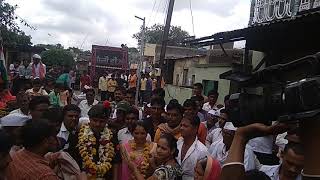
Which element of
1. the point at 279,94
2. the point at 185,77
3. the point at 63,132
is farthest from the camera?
the point at 185,77

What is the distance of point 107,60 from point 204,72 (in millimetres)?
9907

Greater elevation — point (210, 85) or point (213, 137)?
point (210, 85)

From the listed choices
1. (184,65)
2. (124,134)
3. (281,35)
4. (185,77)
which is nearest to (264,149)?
(124,134)

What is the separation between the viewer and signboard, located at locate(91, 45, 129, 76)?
79.9 ft

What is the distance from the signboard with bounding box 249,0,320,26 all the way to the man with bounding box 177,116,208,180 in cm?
501

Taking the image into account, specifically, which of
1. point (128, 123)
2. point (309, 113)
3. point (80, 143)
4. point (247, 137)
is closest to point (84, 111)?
point (128, 123)

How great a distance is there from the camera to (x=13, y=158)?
9.81 ft

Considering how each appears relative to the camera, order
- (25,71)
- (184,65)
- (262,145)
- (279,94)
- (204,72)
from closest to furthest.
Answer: (279,94) → (262,145) → (25,71) → (204,72) → (184,65)

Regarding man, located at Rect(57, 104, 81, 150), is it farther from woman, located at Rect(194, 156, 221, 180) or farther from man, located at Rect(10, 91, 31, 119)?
woman, located at Rect(194, 156, 221, 180)

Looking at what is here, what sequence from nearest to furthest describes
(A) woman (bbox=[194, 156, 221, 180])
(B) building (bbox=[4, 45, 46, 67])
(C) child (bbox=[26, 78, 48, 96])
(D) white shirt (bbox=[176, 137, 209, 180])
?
(A) woman (bbox=[194, 156, 221, 180]), (D) white shirt (bbox=[176, 137, 209, 180]), (C) child (bbox=[26, 78, 48, 96]), (B) building (bbox=[4, 45, 46, 67])

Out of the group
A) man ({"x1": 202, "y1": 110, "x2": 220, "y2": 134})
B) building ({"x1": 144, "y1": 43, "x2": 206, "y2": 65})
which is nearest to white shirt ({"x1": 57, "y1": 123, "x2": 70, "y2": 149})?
man ({"x1": 202, "y1": 110, "x2": 220, "y2": 134})

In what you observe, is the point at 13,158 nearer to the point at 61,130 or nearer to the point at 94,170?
the point at 94,170

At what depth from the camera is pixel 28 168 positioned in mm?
2875

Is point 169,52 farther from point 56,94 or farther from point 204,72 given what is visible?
point 56,94
